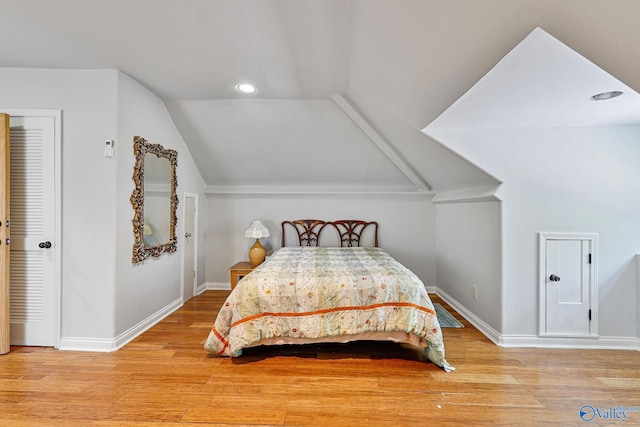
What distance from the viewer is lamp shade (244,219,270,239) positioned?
3.89 meters

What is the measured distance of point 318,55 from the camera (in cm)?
224

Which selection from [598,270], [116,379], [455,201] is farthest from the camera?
[455,201]

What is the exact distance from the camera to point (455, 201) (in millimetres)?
3447

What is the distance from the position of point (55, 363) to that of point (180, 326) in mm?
943

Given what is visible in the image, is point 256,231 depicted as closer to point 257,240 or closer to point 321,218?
point 257,240

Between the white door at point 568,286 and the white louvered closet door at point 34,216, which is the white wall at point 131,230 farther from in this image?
the white door at point 568,286

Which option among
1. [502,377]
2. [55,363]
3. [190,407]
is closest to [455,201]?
[502,377]

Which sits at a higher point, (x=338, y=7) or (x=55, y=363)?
(x=338, y=7)

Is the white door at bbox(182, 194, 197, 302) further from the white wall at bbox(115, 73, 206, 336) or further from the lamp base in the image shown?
the lamp base

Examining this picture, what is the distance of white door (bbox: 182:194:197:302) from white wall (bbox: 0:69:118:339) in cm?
121

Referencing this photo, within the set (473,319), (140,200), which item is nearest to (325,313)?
(473,319)

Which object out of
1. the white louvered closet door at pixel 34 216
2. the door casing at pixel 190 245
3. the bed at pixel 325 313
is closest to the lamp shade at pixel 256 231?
the door casing at pixel 190 245

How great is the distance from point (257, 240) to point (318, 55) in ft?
8.47

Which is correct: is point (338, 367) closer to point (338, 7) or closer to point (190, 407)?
point (190, 407)
